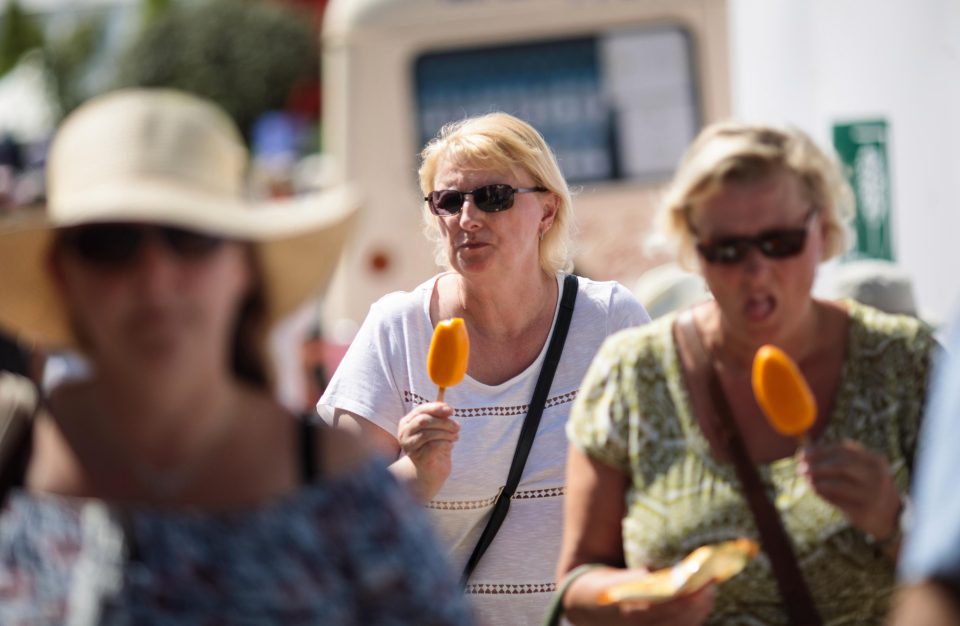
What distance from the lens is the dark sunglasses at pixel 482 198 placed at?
4066 mm

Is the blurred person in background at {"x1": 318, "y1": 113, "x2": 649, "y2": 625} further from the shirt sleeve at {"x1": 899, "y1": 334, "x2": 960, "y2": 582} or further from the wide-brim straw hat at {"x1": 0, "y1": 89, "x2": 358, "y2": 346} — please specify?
the shirt sleeve at {"x1": 899, "y1": 334, "x2": 960, "y2": 582}

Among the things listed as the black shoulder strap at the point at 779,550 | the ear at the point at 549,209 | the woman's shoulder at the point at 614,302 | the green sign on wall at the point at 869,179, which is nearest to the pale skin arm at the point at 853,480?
the black shoulder strap at the point at 779,550

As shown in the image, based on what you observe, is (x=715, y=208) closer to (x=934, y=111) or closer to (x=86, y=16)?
(x=934, y=111)

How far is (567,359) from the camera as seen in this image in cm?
395

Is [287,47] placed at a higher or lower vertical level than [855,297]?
higher

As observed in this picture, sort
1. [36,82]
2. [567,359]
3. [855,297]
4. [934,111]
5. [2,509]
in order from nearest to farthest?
[2,509] < [567,359] < [855,297] < [934,111] < [36,82]

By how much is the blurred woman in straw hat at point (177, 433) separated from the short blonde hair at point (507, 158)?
4.96 feet

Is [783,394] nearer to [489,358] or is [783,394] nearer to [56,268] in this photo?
[56,268]

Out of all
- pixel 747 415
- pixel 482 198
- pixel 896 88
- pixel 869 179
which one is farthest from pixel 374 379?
pixel 869 179

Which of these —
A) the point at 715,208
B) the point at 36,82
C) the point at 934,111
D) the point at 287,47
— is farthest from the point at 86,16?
the point at 715,208

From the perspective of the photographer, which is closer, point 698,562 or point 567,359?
point 698,562

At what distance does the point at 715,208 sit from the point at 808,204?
17 centimetres

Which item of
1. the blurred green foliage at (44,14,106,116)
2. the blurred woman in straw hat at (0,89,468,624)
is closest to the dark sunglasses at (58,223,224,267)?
the blurred woman in straw hat at (0,89,468,624)

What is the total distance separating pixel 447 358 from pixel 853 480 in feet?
4.21
